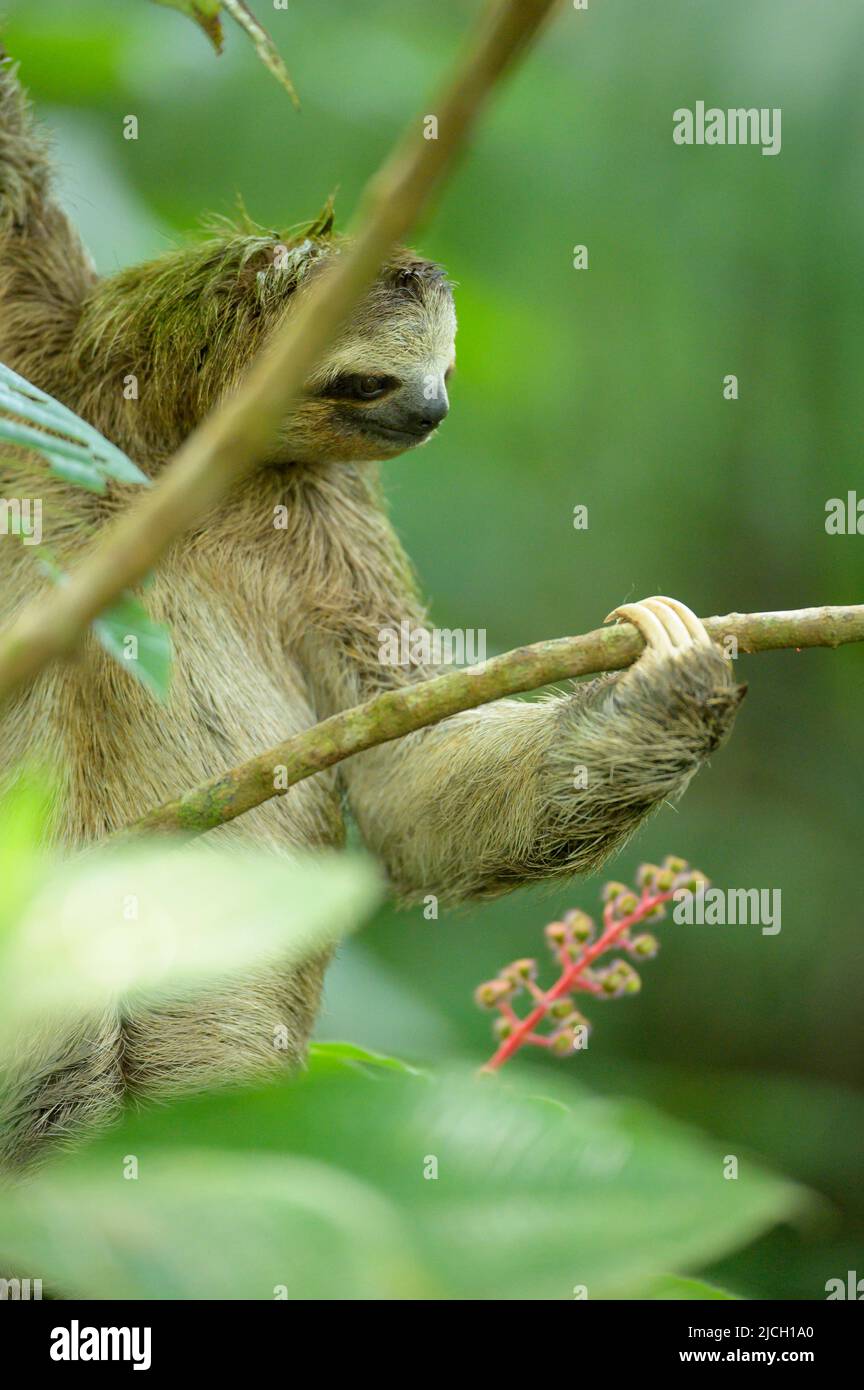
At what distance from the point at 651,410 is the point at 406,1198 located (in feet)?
18.4

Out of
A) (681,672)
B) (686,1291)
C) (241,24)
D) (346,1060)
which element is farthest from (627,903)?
(241,24)

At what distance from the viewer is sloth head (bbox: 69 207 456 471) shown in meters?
2.74

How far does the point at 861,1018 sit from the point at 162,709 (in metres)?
4.34

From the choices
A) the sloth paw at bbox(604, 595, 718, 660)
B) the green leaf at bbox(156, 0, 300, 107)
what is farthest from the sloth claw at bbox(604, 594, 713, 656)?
the green leaf at bbox(156, 0, 300, 107)

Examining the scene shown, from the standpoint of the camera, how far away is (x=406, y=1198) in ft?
3.18

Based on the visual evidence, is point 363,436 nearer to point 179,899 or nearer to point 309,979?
point 309,979

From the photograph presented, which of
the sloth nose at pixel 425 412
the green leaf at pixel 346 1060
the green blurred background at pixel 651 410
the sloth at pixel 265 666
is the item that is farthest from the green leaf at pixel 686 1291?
the green blurred background at pixel 651 410

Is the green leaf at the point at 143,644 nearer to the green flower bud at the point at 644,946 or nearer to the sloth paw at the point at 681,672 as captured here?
the green flower bud at the point at 644,946

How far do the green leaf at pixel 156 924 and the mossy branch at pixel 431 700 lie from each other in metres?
1.19

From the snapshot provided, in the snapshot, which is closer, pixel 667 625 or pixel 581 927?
pixel 581 927

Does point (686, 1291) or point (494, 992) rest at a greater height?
point (494, 992)

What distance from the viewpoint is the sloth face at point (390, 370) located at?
2729mm

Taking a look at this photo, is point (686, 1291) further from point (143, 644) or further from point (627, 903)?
point (143, 644)

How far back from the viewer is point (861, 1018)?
20.4ft
